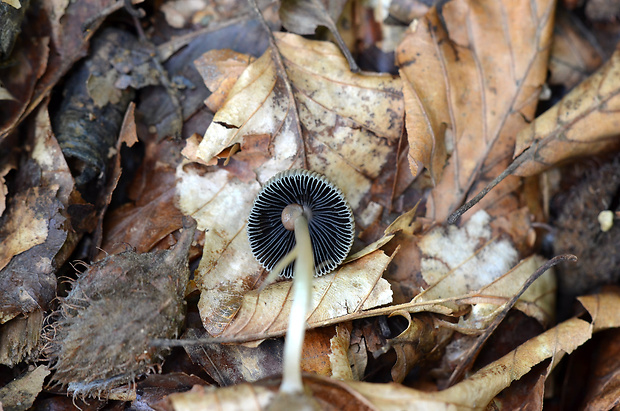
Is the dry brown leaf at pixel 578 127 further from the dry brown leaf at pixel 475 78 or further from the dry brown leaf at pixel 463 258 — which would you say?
the dry brown leaf at pixel 463 258

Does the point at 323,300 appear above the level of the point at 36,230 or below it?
below

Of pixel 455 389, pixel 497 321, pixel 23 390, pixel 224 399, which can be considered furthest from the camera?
pixel 497 321

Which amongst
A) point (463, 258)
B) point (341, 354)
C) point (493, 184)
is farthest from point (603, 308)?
point (341, 354)

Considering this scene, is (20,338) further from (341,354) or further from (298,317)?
(341,354)

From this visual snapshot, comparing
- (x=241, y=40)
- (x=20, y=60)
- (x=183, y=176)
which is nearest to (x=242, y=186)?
(x=183, y=176)

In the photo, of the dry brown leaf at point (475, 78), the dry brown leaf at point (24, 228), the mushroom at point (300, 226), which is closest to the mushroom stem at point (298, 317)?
the mushroom at point (300, 226)

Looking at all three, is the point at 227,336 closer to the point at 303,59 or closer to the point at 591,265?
the point at 303,59

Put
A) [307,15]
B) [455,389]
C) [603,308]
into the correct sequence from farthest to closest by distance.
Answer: [307,15] < [603,308] < [455,389]
